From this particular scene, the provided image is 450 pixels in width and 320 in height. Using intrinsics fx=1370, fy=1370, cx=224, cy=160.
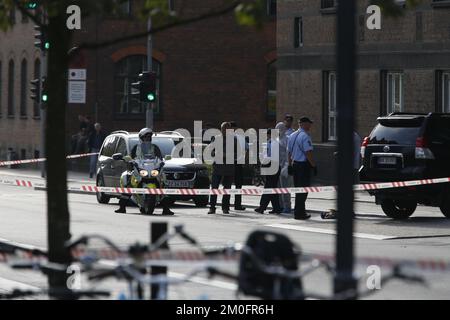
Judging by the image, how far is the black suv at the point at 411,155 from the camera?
920 inches

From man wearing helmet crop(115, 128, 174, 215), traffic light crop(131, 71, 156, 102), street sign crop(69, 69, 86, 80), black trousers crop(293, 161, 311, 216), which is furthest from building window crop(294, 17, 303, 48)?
black trousers crop(293, 161, 311, 216)

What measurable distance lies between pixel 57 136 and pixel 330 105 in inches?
1168

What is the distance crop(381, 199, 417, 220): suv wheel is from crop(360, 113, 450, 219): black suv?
0.50m

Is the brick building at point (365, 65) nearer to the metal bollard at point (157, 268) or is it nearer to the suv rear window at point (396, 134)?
the suv rear window at point (396, 134)

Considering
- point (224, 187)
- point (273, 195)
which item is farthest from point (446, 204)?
point (224, 187)

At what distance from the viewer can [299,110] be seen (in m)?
39.5

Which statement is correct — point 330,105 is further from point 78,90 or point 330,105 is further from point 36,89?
point 36,89

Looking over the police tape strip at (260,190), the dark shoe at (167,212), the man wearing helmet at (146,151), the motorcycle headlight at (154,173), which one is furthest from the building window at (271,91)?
the motorcycle headlight at (154,173)

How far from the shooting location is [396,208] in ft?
80.7

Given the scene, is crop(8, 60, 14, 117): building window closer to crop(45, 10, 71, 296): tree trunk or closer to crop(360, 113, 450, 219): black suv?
crop(360, 113, 450, 219): black suv

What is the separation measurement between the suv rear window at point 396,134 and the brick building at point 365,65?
9184 mm

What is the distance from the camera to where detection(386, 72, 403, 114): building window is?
35438 mm

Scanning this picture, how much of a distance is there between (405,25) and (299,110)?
18.7ft
